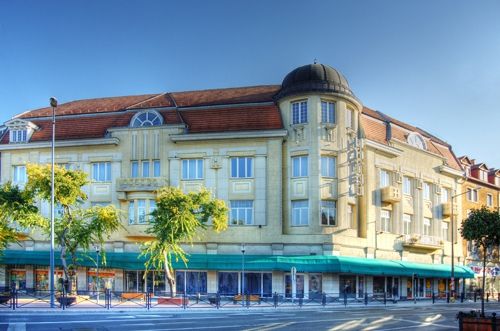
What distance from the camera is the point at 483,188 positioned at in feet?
224

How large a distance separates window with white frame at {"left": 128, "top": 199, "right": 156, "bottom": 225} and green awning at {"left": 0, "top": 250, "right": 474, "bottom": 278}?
2.65 metres

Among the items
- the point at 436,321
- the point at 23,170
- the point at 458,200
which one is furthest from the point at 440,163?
the point at 23,170

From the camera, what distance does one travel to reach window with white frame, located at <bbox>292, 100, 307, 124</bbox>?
47478 millimetres

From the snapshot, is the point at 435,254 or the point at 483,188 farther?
the point at 483,188

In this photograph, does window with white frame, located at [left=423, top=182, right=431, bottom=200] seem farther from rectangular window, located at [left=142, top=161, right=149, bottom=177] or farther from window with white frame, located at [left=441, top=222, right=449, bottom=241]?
rectangular window, located at [left=142, top=161, right=149, bottom=177]

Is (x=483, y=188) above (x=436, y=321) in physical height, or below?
above

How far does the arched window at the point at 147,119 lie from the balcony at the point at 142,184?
4653 millimetres

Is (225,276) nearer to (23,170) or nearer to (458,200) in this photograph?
(23,170)

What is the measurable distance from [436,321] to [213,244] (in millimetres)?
20891

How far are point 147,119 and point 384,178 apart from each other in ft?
68.2

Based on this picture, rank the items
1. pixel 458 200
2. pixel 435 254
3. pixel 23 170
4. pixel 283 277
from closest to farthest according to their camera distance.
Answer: pixel 283 277 < pixel 23 170 < pixel 435 254 < pixel 458 200

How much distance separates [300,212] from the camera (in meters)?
47.0

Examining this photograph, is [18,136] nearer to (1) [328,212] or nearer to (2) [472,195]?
(1) [328,212]

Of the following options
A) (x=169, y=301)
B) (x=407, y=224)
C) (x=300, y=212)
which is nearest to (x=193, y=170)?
(x=300, y=212)
